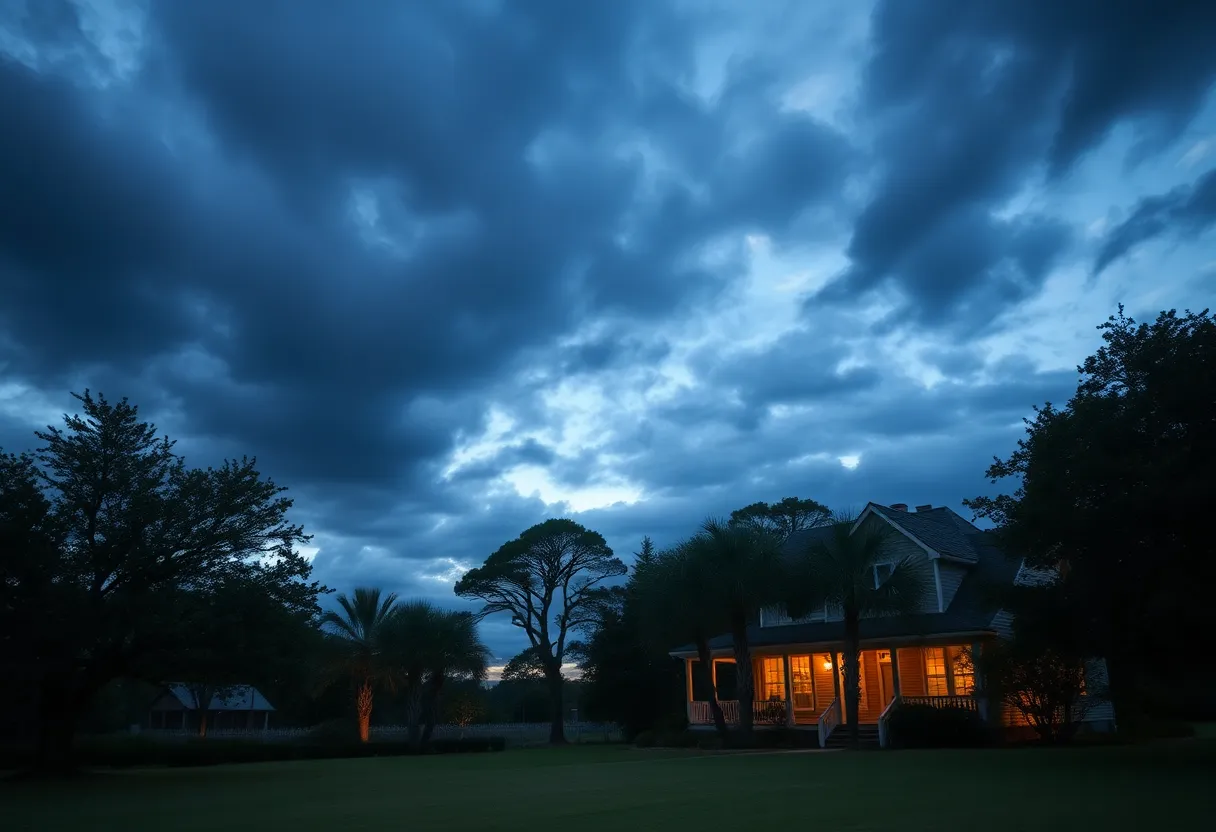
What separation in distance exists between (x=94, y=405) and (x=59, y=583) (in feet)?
15.4

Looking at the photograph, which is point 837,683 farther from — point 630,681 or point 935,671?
point 630,681

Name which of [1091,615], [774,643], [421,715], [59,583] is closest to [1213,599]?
[1091,615]

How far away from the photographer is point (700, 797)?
513 inches

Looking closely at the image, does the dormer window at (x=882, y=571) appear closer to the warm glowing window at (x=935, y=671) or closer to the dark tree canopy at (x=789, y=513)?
the warm glowing window at (x=935, y=671)

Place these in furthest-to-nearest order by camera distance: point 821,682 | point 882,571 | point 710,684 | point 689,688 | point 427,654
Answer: point 427,654 < point 689,688 < point 821,682 < point 882,571 < point 710,684

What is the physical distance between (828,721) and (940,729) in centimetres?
394

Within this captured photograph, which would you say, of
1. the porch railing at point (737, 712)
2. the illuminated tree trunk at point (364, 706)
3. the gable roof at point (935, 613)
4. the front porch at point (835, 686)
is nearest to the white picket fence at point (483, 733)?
the illuminated tree trunk at point (364, 706)

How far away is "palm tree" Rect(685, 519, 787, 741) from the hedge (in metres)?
15.7

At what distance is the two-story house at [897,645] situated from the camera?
2734 cm

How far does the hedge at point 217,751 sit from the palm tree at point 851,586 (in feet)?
60.0

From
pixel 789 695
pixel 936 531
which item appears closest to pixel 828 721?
pixel 789 695

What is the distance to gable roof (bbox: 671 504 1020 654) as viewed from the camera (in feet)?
88.9

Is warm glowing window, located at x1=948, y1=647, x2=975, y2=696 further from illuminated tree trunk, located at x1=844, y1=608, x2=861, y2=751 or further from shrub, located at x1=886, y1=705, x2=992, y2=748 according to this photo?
illuminated tree trunk, located at x1=844, y1=608, x2=861, y2=751

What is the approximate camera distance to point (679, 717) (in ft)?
114
